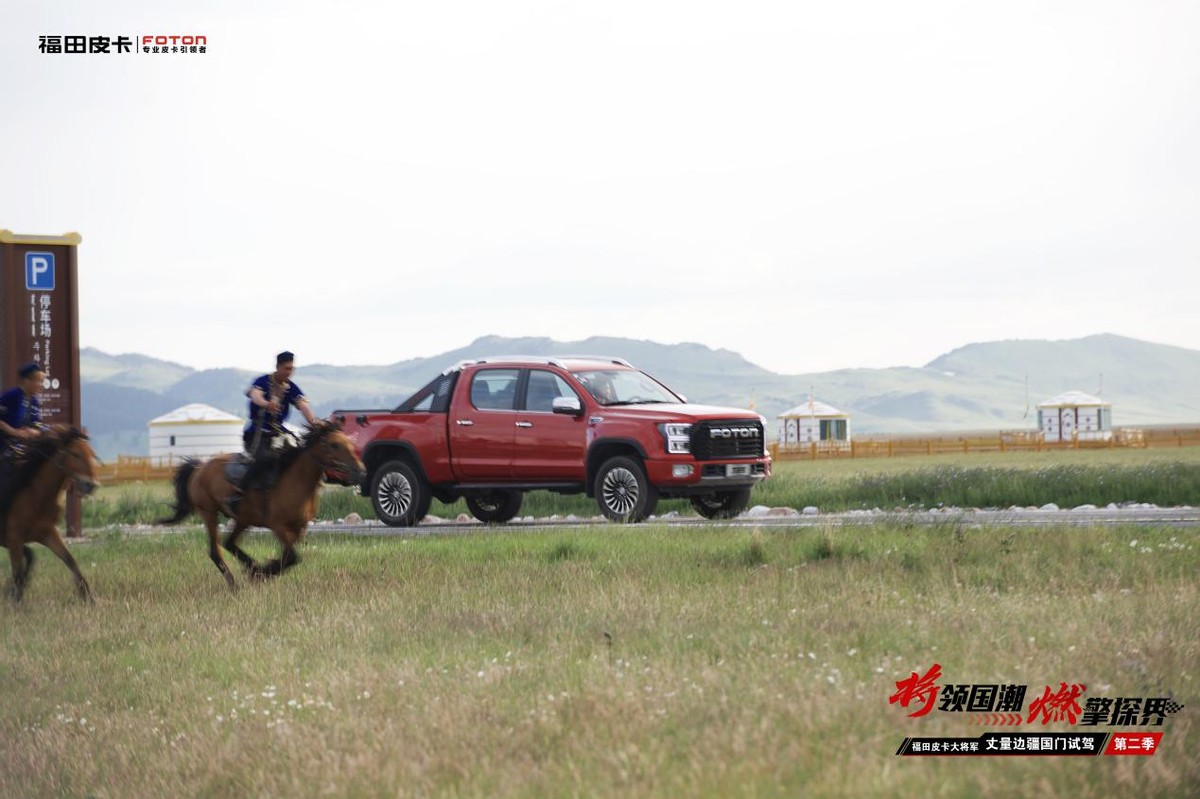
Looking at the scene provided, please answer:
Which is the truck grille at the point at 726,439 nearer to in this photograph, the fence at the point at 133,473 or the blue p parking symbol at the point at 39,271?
the blue p parking symbol at the point at 39,271

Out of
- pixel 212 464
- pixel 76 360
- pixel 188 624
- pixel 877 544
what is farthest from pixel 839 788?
pixel 76 360

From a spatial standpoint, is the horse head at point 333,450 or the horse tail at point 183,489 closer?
the horse head at point 333,450

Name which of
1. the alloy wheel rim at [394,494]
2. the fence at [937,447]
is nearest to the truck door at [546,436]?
the alloy wheel rim at [394,494]

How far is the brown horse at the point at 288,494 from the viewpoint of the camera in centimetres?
1325

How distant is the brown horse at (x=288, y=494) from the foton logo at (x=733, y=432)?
21.9ft

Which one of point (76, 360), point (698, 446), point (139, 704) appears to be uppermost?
point (76, 360)

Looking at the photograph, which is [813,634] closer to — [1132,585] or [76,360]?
[1132,585]

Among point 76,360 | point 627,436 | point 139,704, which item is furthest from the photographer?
point 76,360

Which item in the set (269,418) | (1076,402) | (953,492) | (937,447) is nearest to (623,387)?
(953,492)

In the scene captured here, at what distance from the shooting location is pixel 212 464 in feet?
47.5

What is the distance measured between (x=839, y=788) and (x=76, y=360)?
1818 centimetres

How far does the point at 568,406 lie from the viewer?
19188 millimetres

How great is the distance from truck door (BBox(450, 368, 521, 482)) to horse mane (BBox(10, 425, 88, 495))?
7.59 m

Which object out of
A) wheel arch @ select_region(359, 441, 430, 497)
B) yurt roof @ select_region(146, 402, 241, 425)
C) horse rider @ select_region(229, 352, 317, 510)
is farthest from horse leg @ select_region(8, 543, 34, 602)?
yurt roof @ select_region(146, 402, 241, 425)
